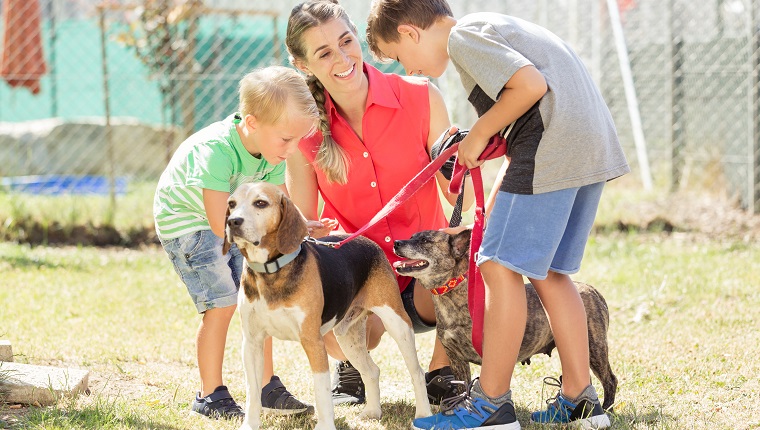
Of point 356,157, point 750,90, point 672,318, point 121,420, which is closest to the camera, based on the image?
point 121,420

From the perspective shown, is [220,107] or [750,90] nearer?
[750,90]

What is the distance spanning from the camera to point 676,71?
34.4 ft

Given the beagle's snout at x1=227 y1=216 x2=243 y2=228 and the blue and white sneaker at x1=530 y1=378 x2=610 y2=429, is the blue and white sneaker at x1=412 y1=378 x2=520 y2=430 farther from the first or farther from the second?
the beagle's snout at x1=227 y1=216 x2=243 y2=228

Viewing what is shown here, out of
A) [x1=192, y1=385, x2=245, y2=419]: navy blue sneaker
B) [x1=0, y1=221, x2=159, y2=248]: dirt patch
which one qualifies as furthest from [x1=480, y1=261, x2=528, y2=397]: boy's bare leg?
[x1=0, y1=221, x2=159, y2=248]: dirt patch

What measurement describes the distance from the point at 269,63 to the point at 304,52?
235 inches

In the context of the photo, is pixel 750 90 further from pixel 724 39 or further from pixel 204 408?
pixel 204 408

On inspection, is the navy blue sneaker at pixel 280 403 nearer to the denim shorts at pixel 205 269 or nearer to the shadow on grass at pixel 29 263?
the denim shorts at pixel 205 269

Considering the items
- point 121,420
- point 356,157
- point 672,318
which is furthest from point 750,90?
point 121,420

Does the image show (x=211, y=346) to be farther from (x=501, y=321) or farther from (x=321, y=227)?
(x=501, y=321)

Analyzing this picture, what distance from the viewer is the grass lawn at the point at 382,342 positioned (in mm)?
4277

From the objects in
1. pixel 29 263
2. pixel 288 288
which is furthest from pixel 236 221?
pixel 29 263

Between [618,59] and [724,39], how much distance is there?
1.86 meters

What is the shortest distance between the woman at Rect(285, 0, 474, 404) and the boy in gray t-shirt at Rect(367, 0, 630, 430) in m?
0.66

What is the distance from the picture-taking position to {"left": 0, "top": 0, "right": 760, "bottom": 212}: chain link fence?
10.1m
